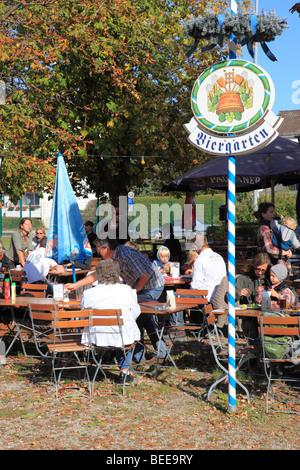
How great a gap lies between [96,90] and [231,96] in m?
12.1

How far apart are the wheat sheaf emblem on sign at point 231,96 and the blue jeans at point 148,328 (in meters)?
2.83

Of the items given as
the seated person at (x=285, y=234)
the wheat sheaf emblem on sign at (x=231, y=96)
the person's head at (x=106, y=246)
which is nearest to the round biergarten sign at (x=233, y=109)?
the wheat sheaf emblem on sign at (x=231, y=96)

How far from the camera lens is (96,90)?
56.6 ft

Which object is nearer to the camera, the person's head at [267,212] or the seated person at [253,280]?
the seated person at [253,280]

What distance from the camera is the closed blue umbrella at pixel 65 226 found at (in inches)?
320

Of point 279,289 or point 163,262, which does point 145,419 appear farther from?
point 163,262

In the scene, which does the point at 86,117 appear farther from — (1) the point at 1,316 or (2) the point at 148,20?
(1) the point at 1,316

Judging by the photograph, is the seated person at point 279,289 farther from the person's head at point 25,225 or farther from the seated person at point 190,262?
the person's head at point 25,225

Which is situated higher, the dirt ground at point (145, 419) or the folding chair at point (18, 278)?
the folding chair at point (18, 278)

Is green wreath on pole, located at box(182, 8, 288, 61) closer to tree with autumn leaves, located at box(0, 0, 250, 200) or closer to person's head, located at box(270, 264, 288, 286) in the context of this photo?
person's head, located at box(270, 264, 288, 286)

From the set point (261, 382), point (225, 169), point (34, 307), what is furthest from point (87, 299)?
point (225, 169)

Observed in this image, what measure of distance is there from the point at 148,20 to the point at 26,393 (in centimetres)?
1336

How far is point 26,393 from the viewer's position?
253 inches

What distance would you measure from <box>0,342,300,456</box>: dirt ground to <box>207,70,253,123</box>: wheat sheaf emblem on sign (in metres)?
2.74
